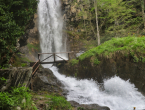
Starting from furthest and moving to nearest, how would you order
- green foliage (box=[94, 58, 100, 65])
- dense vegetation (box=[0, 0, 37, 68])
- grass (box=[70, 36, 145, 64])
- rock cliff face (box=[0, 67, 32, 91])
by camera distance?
1. green foliage (box=[94, 58, 100, 65])
2. grass (box=[70, 36, 145, 64])
3. dense vegetation (box=[0, 0, 37, 68])
4. rock cliff face (box=[0, 67, 32, 91])

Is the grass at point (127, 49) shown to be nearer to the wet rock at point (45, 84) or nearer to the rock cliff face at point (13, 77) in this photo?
the wet rock at point (45, 84)

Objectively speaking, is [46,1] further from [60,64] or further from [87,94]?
[87,94]

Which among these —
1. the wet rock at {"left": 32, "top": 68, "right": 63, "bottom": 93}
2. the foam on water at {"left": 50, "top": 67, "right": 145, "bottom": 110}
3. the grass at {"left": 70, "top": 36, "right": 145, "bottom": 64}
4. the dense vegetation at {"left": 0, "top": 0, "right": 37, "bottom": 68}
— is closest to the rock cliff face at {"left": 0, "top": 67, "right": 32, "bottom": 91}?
the dense vegetation at {"left": 0, "top": 0, "right": 37, "bottom": 68}

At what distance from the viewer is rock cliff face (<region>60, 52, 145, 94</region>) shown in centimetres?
775

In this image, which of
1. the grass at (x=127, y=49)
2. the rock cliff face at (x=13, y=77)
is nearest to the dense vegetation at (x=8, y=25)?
the rock cliff face at (x=13, y=77)

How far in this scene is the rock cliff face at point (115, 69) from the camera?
305 inches

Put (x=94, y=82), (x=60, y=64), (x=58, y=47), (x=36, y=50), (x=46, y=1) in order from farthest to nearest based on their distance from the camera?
(x=46, y=1), (x=58, y=47), (x=36, y=50), (x=60, y=64), (x=94, y=82)

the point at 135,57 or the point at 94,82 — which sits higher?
the point at 135,57

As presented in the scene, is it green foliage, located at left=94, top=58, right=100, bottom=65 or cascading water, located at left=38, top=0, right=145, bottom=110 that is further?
green foliage, located at left=94, top=58, right=100, bottom=65

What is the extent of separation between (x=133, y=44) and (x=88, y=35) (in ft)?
53.0

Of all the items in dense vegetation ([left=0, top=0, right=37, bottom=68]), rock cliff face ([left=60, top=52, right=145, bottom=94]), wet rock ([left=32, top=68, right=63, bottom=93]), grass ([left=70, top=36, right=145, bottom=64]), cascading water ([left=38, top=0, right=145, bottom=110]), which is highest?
dense vegetation ([left=0, top=0, right=37, bottom=68])

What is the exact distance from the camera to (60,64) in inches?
551

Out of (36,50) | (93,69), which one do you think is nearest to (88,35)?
(36,50)

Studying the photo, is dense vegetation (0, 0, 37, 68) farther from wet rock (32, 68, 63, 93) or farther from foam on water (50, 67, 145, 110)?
foam on water (50, 67, 145, 110)
